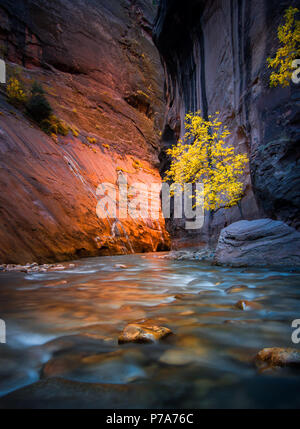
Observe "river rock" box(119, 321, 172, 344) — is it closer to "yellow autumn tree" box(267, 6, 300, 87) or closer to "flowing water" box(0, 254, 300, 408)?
"flowing water" box(0, 254, 300, 408)

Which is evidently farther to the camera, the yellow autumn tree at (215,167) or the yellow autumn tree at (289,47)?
the yellow autumn tree at (215,167)

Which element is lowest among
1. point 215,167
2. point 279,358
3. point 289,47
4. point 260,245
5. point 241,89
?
point 279,358

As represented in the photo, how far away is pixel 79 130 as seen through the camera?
17.6 metres

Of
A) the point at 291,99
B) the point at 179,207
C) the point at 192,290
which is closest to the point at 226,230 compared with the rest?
the point at 192,290

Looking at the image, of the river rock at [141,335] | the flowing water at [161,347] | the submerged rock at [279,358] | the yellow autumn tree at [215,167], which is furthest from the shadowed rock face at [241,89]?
the river rock at [141,335]

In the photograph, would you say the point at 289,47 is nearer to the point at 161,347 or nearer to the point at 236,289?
the point at 236,289

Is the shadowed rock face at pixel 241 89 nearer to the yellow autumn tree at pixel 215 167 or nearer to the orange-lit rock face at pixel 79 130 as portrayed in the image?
the yellow autumn tree at pixel 215 167

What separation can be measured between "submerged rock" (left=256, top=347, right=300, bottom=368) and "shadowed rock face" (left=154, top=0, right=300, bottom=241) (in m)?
5.10

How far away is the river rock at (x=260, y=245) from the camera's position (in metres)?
5.12

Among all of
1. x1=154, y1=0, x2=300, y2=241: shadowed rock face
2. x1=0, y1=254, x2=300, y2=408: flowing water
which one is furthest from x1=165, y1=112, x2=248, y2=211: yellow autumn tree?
x1=0, y1=254, x2=300, y2=408: flowing water

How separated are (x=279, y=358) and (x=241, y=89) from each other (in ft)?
32.1

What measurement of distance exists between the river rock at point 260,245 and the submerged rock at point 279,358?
4.26m

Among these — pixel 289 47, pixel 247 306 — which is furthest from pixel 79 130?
pixel 247 306

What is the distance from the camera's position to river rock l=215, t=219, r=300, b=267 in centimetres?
512
